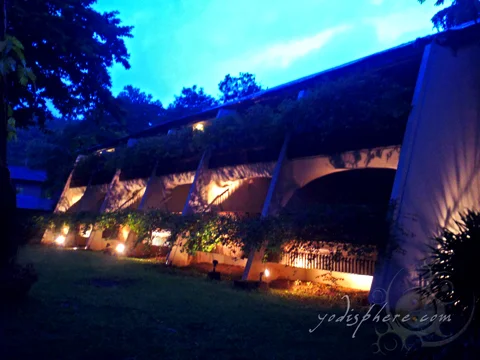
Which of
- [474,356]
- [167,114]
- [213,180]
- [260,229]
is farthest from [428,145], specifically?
[167,114]

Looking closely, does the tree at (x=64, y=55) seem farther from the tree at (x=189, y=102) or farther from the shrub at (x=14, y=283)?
the tree at (x=189, y=102)

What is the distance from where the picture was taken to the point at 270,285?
1230cm

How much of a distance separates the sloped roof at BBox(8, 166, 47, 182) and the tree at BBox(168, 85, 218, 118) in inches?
606

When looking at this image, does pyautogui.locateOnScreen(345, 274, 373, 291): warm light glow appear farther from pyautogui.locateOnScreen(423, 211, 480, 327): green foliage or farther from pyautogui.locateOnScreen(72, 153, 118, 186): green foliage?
pyautogui.locateOnScreen(72, 153, 118, 186): green foliage

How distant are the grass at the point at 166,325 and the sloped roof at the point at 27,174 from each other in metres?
33.7

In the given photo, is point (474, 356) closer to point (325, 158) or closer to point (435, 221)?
point (435, 221)

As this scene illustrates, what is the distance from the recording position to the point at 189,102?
142 feet

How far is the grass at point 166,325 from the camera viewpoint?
4891 millimetres

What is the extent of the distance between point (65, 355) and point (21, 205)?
117 ft

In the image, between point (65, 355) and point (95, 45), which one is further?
point (95, 45)

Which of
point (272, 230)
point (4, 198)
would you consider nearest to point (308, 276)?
point (272, 230)

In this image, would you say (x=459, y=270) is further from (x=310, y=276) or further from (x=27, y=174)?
(x=27, y=174)

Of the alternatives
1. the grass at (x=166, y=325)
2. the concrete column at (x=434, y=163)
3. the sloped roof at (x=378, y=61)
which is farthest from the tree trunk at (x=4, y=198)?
the sloped roof at (x=378, y=61)

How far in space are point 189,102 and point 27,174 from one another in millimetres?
19098
